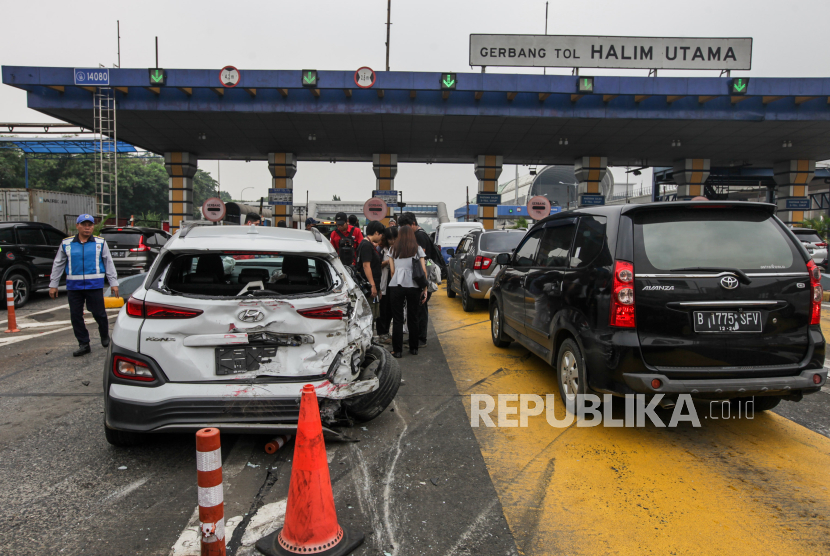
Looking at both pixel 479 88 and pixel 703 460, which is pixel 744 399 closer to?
pixel 703 460

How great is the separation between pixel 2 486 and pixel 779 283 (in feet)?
17.2

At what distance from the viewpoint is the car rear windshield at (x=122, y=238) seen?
44.3ft

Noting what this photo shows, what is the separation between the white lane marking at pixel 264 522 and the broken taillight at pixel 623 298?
8.17 ft

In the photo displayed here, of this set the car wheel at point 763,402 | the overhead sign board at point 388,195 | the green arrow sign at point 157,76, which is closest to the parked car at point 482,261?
the car wheel at point 763,402

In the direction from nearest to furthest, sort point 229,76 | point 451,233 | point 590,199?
point 451,233, point 229,76, point 590,199

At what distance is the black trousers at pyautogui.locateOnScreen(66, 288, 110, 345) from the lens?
22.4 ft

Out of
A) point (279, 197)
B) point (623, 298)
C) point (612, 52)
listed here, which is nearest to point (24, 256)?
point (623, 298)

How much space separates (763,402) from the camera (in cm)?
451

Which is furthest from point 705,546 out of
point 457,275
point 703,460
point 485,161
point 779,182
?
point 779,182

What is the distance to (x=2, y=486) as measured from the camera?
325cm

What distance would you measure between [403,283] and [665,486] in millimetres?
3789

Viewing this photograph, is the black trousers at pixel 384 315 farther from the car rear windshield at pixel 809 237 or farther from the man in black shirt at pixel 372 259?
the car rear windshield at pixel 809 237

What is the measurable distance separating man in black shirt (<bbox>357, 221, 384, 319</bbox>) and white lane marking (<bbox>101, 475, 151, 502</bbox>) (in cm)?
392

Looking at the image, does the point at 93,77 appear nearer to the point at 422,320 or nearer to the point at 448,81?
the point at 448,81
